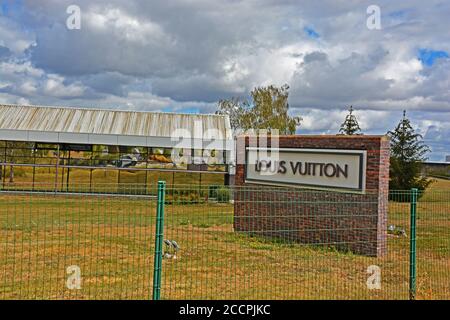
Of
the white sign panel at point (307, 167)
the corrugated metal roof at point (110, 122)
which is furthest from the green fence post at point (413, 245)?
the corrugated metal roof at point (110, 122)

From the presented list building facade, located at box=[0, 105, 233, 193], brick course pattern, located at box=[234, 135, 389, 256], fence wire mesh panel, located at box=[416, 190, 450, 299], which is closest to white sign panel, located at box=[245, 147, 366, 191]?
brick course pattern, located at box=[234, 135, 389, 256]

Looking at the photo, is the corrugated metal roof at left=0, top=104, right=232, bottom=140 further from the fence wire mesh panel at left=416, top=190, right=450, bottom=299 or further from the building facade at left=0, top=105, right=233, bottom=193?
the fence wire mesh panel at left=416, top=190, right=450, bottom=299

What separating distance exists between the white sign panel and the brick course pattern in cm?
16

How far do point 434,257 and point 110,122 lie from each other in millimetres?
24297

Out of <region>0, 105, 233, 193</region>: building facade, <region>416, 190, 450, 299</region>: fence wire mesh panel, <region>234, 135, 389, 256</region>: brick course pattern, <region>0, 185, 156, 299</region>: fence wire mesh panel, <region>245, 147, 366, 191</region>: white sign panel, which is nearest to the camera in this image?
<region>0, 185, 156, 299</region>: fence wire mesh panel

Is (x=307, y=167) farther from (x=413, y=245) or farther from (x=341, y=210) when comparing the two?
(x=413, y=245)

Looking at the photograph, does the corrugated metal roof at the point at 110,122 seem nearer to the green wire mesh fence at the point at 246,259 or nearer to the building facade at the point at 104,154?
the building facade at the point at 104,154

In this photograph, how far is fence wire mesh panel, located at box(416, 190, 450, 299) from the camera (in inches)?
318

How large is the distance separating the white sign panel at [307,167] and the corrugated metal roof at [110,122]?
15671mm

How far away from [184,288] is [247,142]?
8.04 m

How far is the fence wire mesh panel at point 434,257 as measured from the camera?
8078mm
